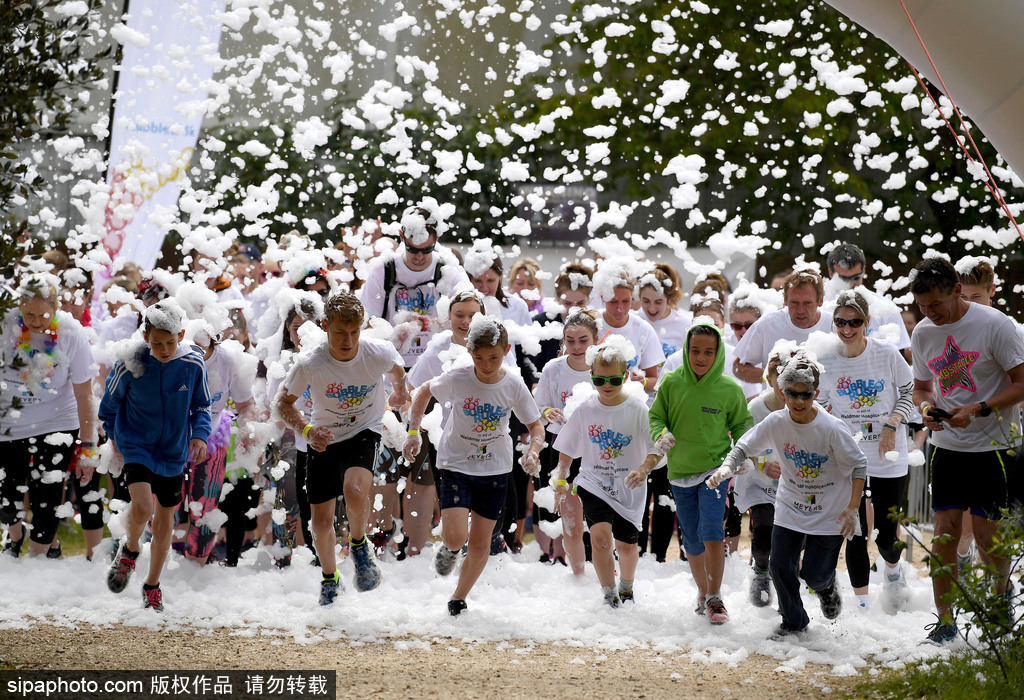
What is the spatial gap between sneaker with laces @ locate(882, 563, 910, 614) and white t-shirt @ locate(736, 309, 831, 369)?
1.54 meters

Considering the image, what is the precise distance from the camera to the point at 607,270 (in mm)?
7625

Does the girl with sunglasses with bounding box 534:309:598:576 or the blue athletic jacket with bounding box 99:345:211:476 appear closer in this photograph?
the blue athletic jacket with bounding box 99:345:211:476

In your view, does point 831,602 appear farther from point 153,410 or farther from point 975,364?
point 153,410

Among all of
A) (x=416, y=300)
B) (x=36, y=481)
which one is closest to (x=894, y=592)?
(x=416, y=300)

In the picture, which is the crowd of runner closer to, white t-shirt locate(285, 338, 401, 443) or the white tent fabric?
white t-shirt locate(285, 338, 401, 443)

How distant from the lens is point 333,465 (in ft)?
20.3

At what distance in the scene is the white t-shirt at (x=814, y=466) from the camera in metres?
5.58

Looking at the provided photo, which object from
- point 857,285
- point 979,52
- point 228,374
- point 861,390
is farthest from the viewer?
point 857,285

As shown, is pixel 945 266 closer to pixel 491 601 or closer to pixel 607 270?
pixel 607 270

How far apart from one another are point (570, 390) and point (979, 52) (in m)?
3.24

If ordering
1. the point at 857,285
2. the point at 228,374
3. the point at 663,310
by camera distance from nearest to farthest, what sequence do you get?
the point at 228,374 → the point at 857,285 → the point at 663,310

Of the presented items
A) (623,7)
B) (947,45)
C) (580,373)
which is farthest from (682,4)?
(947,45)

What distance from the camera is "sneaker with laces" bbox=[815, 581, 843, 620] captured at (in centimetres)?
589

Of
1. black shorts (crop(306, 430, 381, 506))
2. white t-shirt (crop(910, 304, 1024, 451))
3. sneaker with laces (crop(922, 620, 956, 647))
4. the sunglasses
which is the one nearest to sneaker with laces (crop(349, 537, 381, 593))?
black shorts (crop(306, 430, 381, 506))
